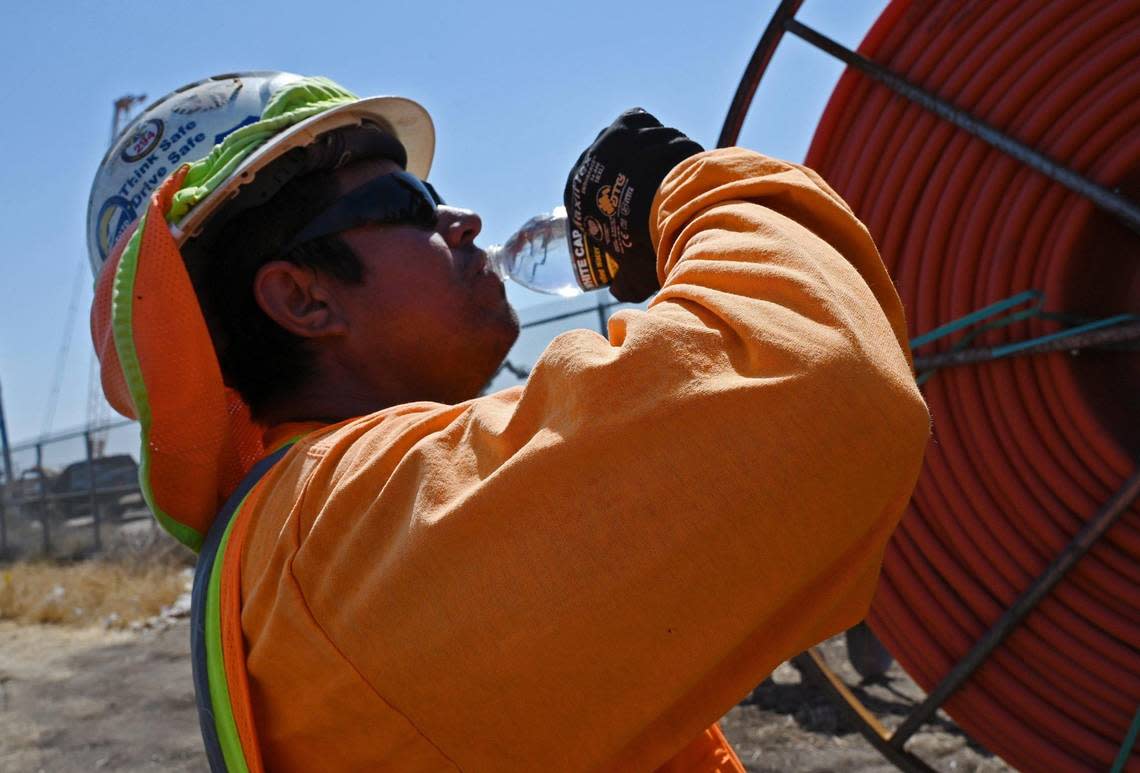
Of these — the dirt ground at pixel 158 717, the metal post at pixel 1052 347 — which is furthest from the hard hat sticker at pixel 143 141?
the dirt ground at pixel 158 717

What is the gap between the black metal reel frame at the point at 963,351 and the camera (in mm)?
2646

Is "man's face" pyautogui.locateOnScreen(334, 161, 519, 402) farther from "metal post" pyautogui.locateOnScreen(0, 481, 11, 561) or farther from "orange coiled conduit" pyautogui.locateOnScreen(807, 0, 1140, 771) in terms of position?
"metal post" pyautogui.locateOnScreen(0, 481, 11, 561)

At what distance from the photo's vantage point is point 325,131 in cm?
202

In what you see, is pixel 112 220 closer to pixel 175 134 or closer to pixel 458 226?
pixel 175 134

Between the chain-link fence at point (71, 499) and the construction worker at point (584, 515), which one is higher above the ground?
the construction worker at point (584, 515)

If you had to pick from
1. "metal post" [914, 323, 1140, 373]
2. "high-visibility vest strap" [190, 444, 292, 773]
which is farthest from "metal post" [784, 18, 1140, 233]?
"high-visibility vest strap" [190, 444, 292, 773]

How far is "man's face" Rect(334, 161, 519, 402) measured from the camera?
1.89 metres

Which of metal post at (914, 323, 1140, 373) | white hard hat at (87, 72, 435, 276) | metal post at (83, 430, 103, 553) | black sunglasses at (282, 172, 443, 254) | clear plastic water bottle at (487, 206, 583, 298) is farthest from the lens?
metal post at (83, 430, 103, 553)

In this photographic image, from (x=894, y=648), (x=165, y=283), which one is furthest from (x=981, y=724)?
(x=165, y=283)

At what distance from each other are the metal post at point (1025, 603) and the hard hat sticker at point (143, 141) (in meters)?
2.56

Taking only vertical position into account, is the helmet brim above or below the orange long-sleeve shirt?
above

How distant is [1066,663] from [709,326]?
87.8 inches

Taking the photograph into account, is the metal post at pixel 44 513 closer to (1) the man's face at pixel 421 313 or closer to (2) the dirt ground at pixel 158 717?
(2) the dirt ground at pixel 158 717

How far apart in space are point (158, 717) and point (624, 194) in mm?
6339
